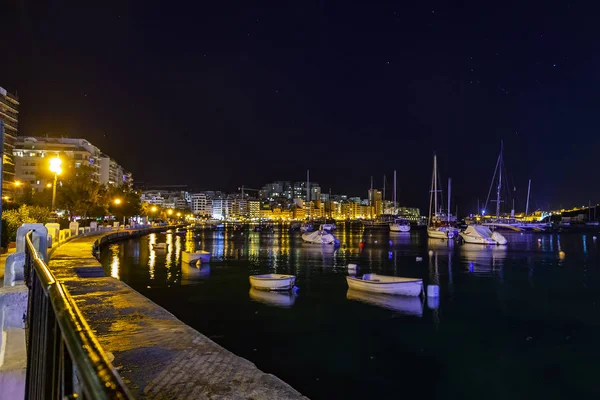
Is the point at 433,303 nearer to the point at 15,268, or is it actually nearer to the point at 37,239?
the point at 37,239

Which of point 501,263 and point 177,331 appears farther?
point 501,263

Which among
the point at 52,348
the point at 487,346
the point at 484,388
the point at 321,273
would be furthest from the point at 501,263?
the point at 52,348

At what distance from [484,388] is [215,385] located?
368 inches

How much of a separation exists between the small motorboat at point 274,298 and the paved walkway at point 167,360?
→ 35.9 feet

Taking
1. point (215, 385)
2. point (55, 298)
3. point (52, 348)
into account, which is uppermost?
point (55, 298)

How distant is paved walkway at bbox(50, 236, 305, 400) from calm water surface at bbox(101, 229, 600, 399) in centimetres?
427

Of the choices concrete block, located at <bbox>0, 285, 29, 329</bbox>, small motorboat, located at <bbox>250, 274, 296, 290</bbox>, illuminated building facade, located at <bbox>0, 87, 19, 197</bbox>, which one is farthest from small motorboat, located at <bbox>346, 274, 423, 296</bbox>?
illuminated building facade, located at <bbox>0, 87, 19, 197</bbox>

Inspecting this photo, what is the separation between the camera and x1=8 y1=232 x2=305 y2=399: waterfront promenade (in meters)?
7.52

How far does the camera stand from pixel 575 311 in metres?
23.6

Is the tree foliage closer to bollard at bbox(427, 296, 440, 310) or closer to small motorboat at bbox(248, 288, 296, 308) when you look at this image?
small motorboat at bbox(248, 288, 296, 308)

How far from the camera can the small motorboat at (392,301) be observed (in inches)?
890

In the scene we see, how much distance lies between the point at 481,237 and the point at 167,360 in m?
74.1

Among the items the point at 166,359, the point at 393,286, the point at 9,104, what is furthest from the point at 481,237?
the point at 9,104

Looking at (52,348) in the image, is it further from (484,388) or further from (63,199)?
(63,199)
